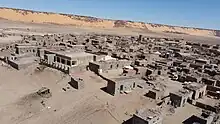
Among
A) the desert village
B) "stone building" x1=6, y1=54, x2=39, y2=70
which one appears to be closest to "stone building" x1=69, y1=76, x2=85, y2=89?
the desert village

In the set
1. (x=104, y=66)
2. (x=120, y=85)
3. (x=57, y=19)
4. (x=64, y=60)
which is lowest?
(x=120, y=85)

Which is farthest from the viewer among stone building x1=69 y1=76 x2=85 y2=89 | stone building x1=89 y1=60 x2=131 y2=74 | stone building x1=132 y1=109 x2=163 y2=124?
stone building x1=89 y1=60 x2=131 y2=74

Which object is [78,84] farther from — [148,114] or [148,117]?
[148,117]

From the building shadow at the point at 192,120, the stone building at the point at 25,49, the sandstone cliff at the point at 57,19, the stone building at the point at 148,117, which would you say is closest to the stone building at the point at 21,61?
the stone building at the point at 25,49

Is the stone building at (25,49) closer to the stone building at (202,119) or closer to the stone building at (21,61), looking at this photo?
the stone building at (21,61)

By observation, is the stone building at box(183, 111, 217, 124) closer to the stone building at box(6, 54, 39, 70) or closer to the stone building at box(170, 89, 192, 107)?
the stone building at box(170, 89, 192, 107)

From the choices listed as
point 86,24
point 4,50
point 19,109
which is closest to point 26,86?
point 19,109

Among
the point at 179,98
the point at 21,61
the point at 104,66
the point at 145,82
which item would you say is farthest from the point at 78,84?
the point at 21,61

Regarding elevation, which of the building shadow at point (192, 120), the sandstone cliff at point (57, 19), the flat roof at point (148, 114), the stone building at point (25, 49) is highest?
the sandstone cliff at point (57, 19)

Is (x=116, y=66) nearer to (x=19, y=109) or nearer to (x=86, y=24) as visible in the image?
(x=19, y=109)
